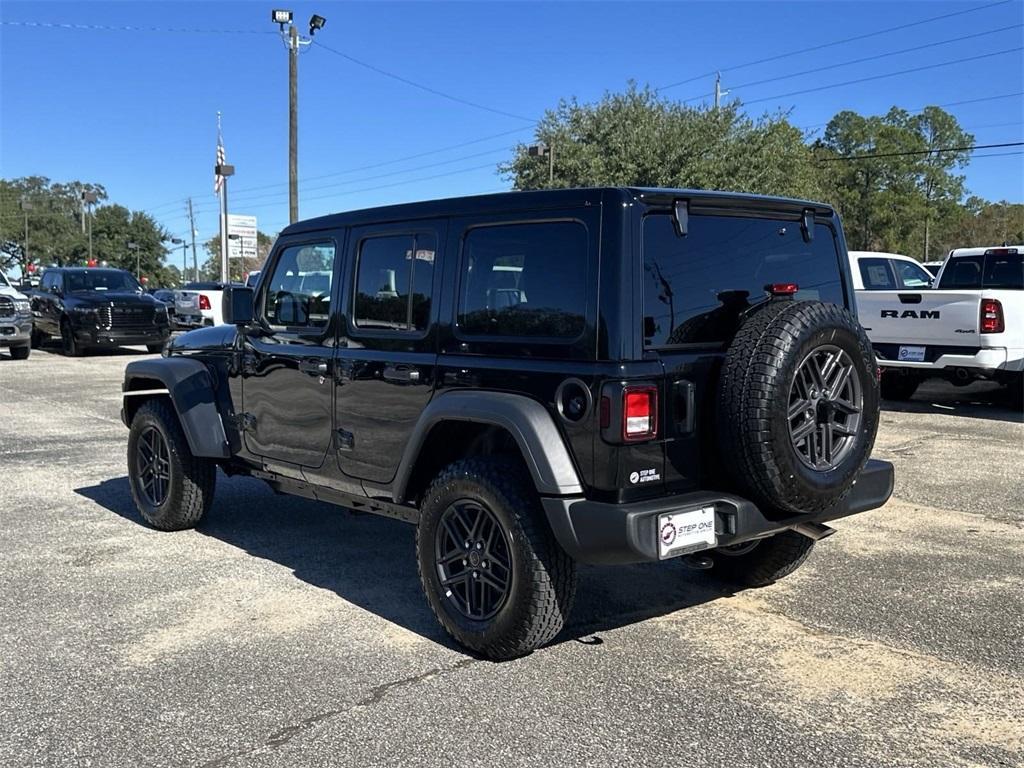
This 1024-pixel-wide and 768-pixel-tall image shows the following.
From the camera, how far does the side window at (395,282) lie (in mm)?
4316

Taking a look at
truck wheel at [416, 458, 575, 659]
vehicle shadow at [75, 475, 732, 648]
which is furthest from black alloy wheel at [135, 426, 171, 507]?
truck wheel at [416, 458, 575, 659]

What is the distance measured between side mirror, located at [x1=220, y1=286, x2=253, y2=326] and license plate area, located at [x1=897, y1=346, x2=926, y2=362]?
8280 mm

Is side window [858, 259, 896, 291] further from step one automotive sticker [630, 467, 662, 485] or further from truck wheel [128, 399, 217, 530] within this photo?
step one automotive sticker [630, 467, 662, 485]

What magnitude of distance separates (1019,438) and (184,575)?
26.2ft

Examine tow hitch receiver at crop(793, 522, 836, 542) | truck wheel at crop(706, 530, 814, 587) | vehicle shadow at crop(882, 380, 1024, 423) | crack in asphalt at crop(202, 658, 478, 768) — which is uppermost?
tow hitch receiver at crop(793, 522, 836, 542)

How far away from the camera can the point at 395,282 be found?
14.7 feet

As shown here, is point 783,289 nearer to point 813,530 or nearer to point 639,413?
point 639,413

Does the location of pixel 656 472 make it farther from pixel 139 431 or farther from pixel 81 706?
pixel 139 431

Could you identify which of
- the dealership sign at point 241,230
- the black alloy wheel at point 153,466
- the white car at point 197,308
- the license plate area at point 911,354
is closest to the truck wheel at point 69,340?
the white car at point 197,308

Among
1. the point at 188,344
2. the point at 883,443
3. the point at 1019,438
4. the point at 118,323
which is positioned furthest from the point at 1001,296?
the point at 118,323

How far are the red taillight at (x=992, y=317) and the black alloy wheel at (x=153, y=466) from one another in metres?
8.52

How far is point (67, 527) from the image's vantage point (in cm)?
613

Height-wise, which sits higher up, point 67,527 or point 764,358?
point 764,358

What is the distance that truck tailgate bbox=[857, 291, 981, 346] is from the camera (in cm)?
1051
